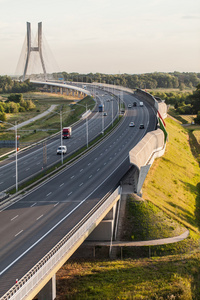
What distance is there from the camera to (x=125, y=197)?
150 feet

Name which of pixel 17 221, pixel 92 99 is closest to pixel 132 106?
pixel 92 99

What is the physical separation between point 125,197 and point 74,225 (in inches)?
431

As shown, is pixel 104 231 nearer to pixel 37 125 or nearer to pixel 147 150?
pixel 147 150

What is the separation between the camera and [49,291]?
2886 cm

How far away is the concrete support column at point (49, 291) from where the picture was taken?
28.6 metres

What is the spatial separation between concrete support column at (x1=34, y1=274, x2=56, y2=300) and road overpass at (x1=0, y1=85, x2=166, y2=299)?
5.63 feet

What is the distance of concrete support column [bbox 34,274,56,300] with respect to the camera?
28.6 m

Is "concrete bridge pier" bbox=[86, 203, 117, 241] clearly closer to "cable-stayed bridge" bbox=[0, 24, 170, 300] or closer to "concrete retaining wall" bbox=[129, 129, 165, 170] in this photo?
"cable-stayed bridge" bbox=[0, 24, 170, 300]

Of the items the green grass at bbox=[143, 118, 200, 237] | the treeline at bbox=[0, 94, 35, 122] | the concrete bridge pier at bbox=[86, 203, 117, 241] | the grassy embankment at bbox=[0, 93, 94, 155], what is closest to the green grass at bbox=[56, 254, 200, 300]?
the concrete bridge pier at bbox=[86, 203, 117, 241]

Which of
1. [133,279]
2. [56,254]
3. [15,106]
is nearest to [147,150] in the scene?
[133,279]

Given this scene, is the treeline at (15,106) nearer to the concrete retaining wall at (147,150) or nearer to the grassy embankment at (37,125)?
the grassy embankment at (37,125)

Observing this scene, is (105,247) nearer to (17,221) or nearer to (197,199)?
(17,221)

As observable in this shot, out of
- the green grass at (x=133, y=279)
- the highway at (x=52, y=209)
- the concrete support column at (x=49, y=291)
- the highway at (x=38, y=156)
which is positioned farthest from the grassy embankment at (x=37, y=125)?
the concrete support column at (x=49, y=291)

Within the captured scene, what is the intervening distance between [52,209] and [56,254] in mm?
13089
